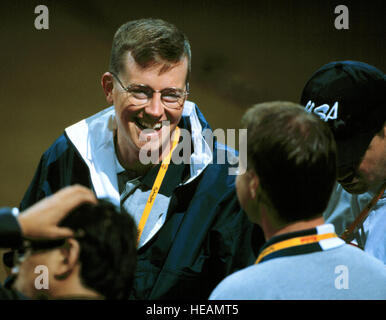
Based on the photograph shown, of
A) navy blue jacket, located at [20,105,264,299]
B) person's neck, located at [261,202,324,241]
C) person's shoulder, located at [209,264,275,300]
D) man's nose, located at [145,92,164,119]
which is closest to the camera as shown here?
person's shoulder, located at [209,264,275,300]

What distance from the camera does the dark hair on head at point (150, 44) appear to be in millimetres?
1970

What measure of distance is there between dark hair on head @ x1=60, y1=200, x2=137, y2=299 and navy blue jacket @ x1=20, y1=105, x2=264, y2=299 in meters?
0.57

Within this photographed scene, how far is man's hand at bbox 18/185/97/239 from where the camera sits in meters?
1.23

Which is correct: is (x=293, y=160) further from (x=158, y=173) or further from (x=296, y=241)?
(x=158, y=173)

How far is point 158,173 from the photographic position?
82.4 inches

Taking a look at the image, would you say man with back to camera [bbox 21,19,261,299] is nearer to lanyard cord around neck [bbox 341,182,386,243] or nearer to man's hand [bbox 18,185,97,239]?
lanyard cord around neck [bbox 341,182,386,243]

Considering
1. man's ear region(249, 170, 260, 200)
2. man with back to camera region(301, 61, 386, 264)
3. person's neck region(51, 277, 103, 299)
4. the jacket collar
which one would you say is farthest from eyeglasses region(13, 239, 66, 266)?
man with back to camera region(301, 61, 386, 264)

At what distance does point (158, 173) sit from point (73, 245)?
0.88 metres

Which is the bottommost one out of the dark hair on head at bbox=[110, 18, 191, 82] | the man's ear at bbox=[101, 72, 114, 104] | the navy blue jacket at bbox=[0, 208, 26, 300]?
the navy blue jacket at bbox=[0, 208, 26, 300]

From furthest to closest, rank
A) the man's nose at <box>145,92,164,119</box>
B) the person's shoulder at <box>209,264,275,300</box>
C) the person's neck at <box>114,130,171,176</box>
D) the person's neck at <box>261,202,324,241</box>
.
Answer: the person's neck at <box>114,130,171,176</box>
the man's nose at <box>145,92,164,119</box>
the person's neck at <box>261,202,324,241</box>
the person's shoulder at <box>209,264,275,300</box>

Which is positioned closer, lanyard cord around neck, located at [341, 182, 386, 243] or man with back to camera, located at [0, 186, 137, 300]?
man with back to camera, located at [0, 186, 137, 300]

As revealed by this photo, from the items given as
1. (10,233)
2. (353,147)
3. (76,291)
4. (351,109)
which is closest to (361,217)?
(353,147)

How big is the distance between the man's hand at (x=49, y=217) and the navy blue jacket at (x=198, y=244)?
692 millimetres
